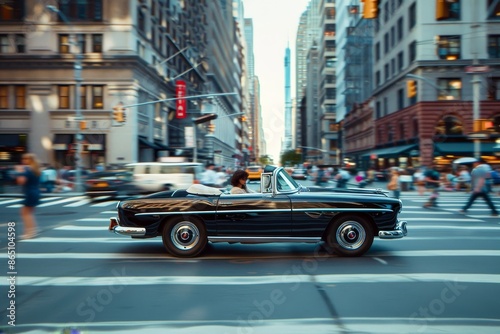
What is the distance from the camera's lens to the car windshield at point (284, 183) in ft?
25.2

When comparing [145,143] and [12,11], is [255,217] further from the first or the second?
[12,11]

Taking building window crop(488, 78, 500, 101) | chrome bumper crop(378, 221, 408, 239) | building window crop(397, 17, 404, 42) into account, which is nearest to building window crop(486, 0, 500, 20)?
building window crop(488, 78, 500, 101)

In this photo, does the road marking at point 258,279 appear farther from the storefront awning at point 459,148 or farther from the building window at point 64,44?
the building window at point 64,44

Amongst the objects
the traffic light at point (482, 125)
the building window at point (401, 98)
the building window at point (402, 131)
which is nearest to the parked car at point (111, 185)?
the traffic light at point (482, 125)

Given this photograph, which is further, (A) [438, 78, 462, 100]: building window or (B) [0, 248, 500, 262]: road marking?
(A) [438, 78, 462, 100]: building window

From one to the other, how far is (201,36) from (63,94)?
124 ft

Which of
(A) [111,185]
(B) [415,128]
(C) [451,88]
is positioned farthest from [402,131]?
(A) [111,185]

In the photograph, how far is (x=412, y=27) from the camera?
1610 inches

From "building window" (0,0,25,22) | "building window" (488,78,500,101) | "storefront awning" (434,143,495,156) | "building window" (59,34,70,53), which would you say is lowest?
"storefront awning" (434,143,495,156)

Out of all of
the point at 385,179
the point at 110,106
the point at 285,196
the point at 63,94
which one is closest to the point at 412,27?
the point at 385,179

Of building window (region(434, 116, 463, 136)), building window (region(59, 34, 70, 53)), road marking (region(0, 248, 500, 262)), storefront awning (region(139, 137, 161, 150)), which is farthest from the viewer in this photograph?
storefront awning (region(139, 137, 161, 150))

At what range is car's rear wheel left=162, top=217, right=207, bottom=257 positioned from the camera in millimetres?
7613

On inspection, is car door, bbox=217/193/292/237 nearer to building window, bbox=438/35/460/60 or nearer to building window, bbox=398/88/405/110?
building window, bbox=438/35/460/60

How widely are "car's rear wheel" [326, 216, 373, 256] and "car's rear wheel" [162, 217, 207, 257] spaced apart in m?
2.03
